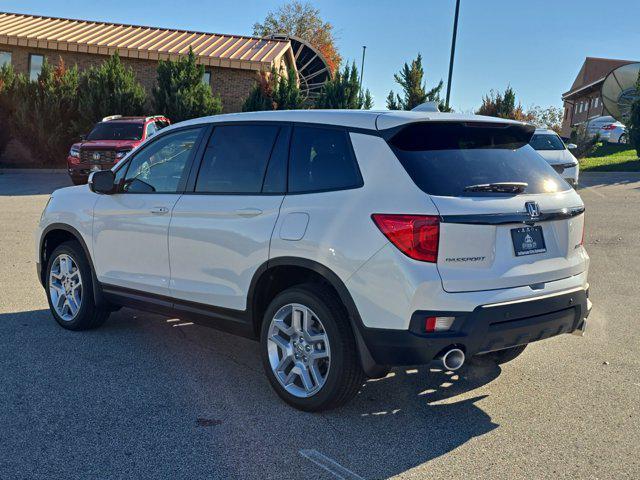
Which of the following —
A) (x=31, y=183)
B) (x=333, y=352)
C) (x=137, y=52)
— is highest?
(x=137, y=52)

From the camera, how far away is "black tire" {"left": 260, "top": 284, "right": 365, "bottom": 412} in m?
3.99

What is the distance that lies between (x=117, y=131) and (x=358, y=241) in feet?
52.5

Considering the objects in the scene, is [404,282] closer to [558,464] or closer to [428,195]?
[428,195]

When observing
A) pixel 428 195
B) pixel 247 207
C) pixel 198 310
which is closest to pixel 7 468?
pixel 198 310

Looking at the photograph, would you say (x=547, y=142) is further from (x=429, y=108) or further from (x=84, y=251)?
(x=84, y=251)

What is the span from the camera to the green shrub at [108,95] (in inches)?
941

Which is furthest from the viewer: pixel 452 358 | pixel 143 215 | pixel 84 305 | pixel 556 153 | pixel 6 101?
pixel 6 101

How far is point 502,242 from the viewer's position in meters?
3.83

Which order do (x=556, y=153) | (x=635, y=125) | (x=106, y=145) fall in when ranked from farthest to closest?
(x=635, y=125)
(x=106, y=145)
(x=556, y=153)

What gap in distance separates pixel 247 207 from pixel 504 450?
214 cm

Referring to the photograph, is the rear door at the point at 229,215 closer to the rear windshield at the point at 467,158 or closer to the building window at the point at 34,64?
the rear windshield at the point at 467,158

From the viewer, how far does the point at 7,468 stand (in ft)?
11.3

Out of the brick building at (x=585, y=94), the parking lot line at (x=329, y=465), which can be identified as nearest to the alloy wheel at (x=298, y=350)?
the parking lot line at (x=329, y=465)

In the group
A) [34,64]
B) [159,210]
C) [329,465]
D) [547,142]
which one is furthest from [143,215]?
[34,64]
